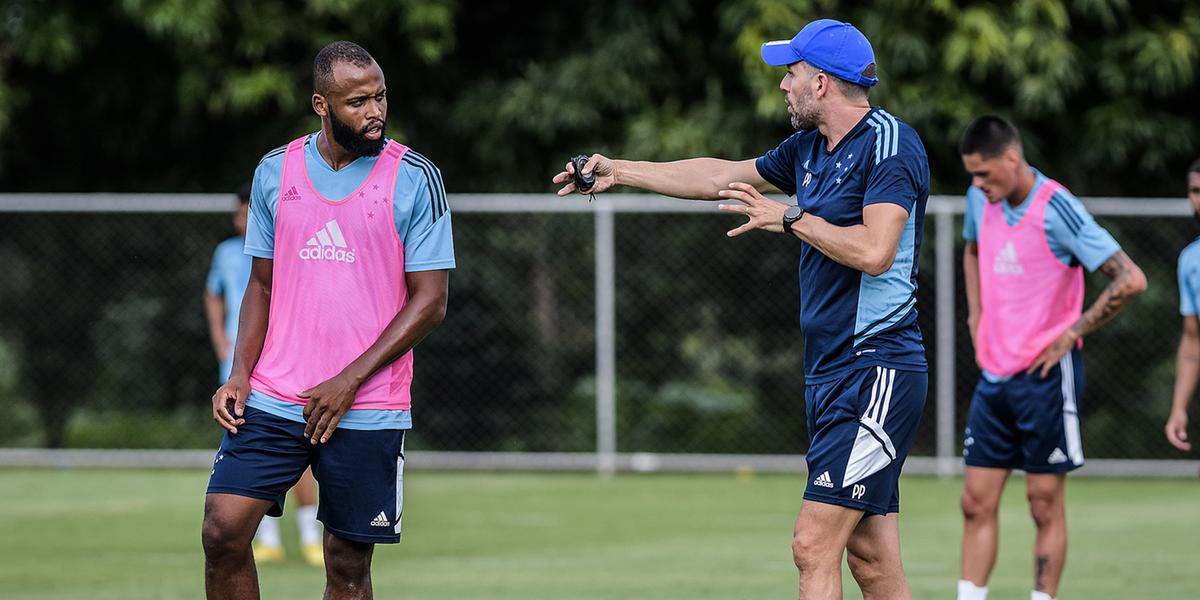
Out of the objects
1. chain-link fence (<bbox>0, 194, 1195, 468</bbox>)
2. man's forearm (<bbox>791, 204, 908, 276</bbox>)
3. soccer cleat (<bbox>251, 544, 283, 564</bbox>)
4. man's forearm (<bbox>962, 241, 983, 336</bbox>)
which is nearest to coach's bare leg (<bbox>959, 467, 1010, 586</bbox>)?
man's forearm (<bbox>962, 241, 983, 336</bbox>)

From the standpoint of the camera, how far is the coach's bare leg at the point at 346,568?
233 inches

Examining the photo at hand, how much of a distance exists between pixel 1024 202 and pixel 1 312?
1286 centimetres

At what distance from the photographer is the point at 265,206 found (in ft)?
19.6

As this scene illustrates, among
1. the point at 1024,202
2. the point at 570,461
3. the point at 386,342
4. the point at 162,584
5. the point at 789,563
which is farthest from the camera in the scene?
the point at 570,461

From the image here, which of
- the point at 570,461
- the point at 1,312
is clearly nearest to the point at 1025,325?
the point at 570,461

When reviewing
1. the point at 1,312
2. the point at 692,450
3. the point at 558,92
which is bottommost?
the point at 692,450

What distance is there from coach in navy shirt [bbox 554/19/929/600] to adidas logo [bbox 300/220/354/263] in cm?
134

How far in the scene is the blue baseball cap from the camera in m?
5.91

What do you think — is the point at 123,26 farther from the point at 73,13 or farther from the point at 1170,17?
the point at 1170,17

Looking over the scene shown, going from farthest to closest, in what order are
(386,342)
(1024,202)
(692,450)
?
(692,450) → (1024,202) → (386,342)

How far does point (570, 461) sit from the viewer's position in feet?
54.3

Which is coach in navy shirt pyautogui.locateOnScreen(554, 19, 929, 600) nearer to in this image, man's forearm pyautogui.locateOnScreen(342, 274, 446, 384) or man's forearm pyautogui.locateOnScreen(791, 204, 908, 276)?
man's forearm pyautogui.locateOnScreen(791, 204, 908, 276)

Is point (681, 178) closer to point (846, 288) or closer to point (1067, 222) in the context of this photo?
point (846, 288)

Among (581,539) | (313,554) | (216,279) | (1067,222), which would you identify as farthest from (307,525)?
(1067,222)
